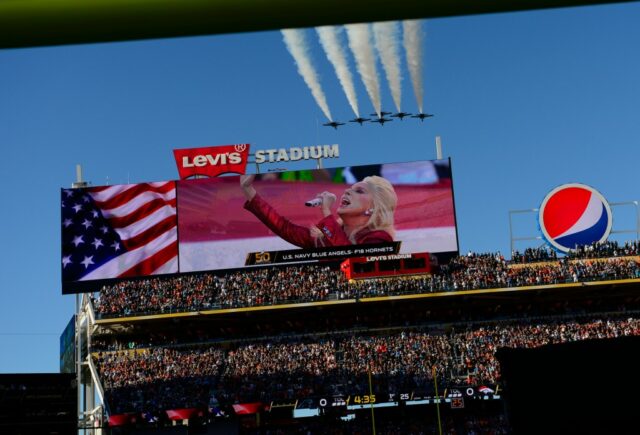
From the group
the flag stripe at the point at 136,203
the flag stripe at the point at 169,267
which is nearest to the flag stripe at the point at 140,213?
the flag stripe at the point at 136,203

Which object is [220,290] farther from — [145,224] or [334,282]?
[334,282]

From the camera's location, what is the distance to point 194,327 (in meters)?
57.2

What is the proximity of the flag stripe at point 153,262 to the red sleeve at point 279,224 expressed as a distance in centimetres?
547

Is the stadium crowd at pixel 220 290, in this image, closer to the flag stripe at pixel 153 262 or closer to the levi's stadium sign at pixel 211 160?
the flag stripe at pixel 153 262

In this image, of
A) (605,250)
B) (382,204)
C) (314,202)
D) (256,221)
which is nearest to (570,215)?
(605,250)

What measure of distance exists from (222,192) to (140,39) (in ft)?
172

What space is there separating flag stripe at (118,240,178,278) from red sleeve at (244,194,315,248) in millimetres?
5468

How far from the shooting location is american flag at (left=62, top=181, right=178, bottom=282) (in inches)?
2121

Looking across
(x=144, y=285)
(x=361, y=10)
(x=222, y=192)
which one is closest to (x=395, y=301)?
(x=222, y=192)

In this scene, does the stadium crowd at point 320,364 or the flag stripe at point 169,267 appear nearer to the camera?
the stadium crowd at point 320,364

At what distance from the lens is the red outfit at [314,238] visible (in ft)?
176

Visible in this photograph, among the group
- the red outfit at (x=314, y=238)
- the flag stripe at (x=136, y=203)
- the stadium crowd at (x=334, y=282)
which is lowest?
the stadium crowd at (x=334, y=282)

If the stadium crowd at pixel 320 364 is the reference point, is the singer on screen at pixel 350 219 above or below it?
above

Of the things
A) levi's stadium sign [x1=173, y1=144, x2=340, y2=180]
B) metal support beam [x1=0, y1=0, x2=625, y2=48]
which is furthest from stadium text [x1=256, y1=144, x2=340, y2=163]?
metal support beam [x1=0, y1=0, x2=625, y2=48]
